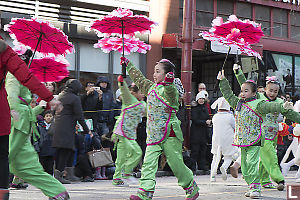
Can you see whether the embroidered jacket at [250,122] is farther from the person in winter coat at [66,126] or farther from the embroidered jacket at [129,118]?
the person in winter coat at [66,126]

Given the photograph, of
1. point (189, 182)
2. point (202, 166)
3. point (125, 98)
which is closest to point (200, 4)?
point (202, 166)

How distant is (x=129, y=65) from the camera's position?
320 inches

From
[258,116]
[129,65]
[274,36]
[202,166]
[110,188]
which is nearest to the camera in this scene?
[129,65]

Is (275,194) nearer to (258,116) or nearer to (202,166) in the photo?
(258,116)

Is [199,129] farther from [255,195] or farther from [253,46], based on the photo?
[253,46]

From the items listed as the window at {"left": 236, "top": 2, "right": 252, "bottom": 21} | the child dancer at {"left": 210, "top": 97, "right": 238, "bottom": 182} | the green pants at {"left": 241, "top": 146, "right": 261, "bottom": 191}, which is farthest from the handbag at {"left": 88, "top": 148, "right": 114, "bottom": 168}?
the window at {"left": 236, "top": 2, "right": 252, "bottom": 21}

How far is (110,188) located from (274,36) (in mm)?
15120

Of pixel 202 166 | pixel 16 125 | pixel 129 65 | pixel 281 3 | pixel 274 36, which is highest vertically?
pixel 281 3

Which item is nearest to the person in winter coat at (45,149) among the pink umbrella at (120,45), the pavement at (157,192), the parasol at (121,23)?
the pavement at (157,192)

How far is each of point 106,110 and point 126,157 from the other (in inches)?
89.1

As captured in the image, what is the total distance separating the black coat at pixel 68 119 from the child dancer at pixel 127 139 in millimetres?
679

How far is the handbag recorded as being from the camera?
36.7 ft

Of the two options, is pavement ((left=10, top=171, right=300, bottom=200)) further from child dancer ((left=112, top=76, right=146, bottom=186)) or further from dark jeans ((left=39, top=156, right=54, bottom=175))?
dark jeans ((left=39, top=156, right=54, bottom=175))

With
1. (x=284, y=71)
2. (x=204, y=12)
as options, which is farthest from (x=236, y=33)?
(x=284, y=71)
